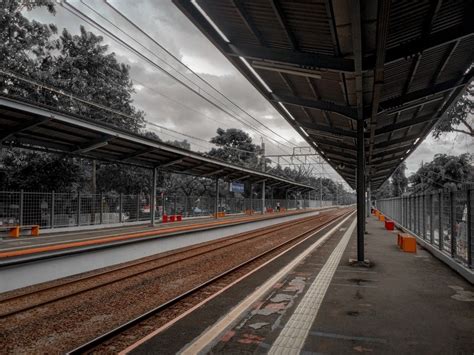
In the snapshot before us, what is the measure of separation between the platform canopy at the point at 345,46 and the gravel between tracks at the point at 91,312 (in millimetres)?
5037

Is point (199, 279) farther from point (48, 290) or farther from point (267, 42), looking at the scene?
point (267, 42)

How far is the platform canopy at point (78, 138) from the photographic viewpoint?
12.6 metres

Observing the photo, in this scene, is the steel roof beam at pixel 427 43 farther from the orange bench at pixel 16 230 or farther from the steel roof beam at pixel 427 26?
the orange bench at pixel 16 230

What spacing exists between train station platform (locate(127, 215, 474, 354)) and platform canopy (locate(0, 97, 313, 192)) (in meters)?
8.55

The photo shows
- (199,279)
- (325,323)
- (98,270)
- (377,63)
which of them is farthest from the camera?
(98,270)

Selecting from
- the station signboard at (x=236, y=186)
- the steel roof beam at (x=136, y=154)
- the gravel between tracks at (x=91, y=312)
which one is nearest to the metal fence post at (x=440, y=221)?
the gravel between tracks at (x=91, y=312)

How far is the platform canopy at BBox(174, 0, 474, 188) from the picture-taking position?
19.4 ft

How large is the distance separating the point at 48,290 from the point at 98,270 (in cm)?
258

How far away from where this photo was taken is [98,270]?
36.2ft

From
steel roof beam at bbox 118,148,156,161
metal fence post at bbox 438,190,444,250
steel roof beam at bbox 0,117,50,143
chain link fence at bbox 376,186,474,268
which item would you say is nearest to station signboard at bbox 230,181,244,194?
steel roof beam at bbox 118,148,156,161

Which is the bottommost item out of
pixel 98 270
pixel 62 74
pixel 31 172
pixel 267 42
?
pixel 98 270

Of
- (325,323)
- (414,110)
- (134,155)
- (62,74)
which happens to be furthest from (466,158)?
(62,74)

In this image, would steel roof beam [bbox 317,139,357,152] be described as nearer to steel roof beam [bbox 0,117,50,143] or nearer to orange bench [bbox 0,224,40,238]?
steel roof beam [bbox 0,117,50,143]

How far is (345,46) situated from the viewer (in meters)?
7.00
